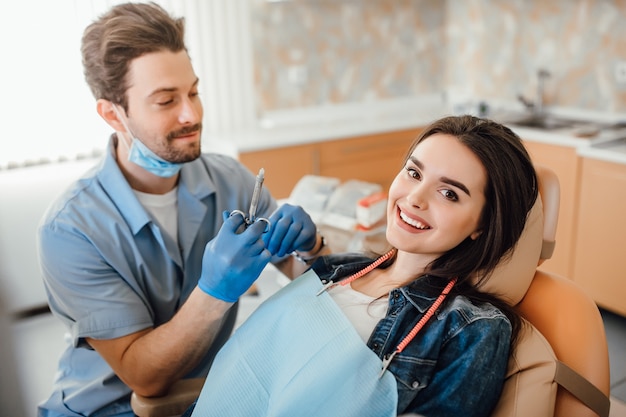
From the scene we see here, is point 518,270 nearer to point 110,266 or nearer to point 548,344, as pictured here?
point 548,344

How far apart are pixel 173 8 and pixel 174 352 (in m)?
2.39

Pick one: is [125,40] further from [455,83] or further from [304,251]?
[455,83]

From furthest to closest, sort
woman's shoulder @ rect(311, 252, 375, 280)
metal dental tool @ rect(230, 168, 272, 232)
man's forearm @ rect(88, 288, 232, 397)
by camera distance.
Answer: woman's shoulder @ rect(311, 252, 375, 280) → man's forearm @ rect(88, 288, 232, 397) → metal dental tool @ rect(230, 168, 272, 232)

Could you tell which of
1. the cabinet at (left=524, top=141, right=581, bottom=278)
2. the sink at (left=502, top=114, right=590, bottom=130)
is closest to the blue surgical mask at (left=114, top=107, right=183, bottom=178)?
the cabinet at (left=524, top=141, right=581, bottom=278)

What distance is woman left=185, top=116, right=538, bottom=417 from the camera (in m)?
1.08

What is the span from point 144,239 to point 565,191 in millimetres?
2274

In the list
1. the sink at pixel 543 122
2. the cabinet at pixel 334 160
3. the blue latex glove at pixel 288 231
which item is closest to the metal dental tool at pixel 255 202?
the blue latex glove at pixel 288 231

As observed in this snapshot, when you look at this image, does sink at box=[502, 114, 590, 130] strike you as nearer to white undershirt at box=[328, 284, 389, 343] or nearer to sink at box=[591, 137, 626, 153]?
sink at box=[591, 137, 626, 153]

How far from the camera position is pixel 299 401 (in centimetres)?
112

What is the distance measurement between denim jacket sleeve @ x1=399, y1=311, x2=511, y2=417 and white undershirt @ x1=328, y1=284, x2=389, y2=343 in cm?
17

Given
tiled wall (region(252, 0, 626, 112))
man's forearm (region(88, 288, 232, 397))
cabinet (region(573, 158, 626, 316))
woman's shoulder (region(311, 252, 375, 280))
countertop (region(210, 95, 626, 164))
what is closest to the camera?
man's forearm (region(88, 288, 232, 397))

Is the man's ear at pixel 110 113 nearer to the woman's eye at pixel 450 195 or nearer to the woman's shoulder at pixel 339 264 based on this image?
the woman's shoulder at pixel 339 264

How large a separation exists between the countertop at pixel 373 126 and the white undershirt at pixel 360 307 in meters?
1.91

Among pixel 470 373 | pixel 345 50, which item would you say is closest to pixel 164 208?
pixel 470 373
